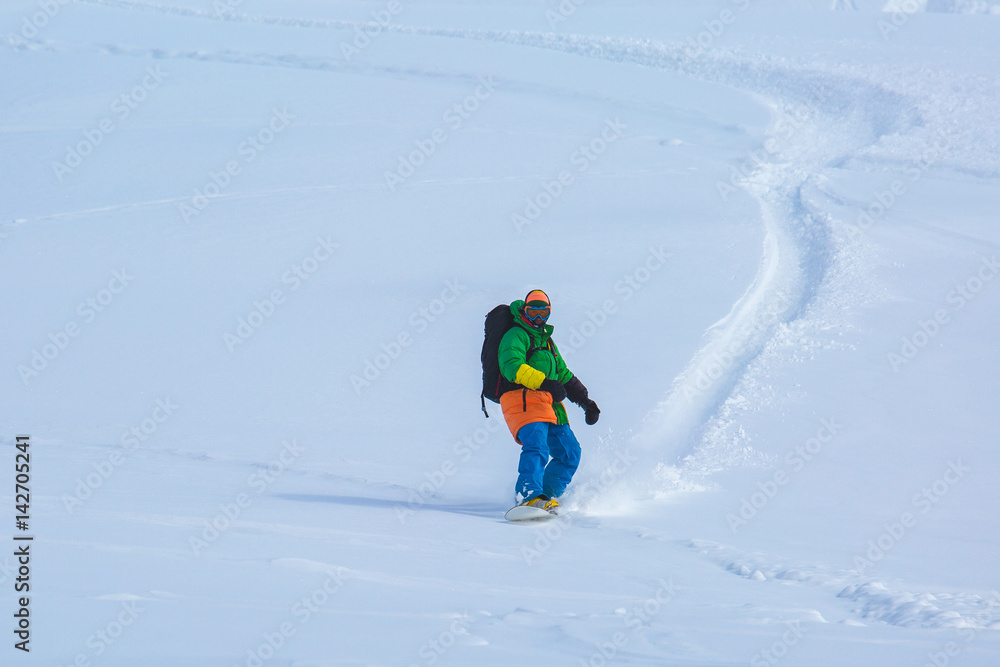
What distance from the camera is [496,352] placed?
5117 mm

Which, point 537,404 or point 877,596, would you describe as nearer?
point 877,596

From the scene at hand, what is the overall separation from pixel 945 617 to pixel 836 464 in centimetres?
234

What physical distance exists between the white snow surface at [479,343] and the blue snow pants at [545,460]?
0.23m

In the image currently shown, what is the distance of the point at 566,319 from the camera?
787cm

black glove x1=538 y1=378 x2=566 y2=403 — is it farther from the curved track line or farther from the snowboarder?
the curved track line

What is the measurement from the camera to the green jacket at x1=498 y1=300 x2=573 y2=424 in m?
5.01

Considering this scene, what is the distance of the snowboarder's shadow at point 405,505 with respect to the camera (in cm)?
488

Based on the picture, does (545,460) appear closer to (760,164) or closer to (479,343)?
(479,343)

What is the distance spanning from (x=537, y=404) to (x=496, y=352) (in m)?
0.36

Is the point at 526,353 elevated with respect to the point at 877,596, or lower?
lower

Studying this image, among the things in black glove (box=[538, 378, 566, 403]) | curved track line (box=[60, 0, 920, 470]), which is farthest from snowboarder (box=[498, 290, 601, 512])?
curved track line (box=[60, 0, 920, 470])

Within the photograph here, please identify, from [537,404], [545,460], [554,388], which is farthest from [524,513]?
[554,388]

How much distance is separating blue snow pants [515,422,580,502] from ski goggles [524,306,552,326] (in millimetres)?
560

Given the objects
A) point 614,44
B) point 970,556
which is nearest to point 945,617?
point 970,556
